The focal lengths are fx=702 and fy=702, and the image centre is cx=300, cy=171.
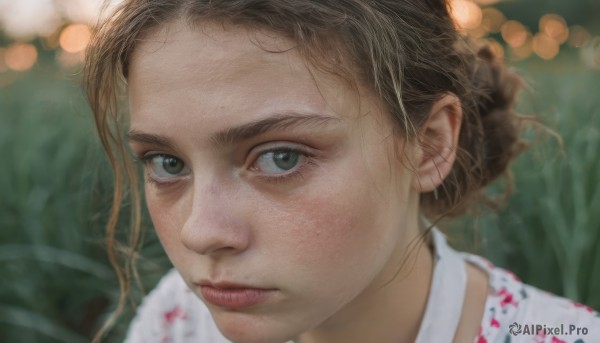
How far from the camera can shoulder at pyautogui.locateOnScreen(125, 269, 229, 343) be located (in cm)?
204

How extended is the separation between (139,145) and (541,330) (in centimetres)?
103

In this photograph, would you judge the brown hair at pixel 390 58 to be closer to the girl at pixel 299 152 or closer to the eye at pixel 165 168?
the girl at pixel 299 152

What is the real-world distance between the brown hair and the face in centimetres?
5

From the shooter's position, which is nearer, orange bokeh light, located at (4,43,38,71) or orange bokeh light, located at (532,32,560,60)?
orange bokeh light, located at (532,32,560,60)

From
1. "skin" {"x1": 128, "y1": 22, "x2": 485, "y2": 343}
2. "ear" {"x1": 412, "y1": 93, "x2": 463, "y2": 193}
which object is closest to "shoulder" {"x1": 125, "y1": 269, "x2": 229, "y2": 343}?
"skin" {"x1": 128, "y1": 22, "x2": 485, "y2": 343}

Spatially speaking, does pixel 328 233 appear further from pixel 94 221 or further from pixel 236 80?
pixel 94 221

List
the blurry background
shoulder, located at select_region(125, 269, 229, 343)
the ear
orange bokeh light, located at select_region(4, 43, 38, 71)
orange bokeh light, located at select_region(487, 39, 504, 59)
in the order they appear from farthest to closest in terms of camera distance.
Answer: orange bokeh light, located at select_region(4, 43, 38, 71) → the blurry background → orange bokeh light, located at select_region(487, 39, 504, 59) → shoulder, located at select_region(125, 269, 229, 343) → the ear

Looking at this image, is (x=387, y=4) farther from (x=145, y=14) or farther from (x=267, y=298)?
(x=267, y=298)

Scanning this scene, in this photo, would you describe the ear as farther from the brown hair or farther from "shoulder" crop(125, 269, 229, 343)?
"shoulder" crop(125, 269, 229, 343)

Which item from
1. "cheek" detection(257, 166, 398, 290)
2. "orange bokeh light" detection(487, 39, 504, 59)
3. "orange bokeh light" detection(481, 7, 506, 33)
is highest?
"orange bokeh light" detection(481, 7, 506, 33)

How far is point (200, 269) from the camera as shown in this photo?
1.43 meters

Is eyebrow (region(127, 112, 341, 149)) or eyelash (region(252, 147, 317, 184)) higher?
eyebrow (region(127, 112, 341, 149))

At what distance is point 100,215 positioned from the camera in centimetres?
256

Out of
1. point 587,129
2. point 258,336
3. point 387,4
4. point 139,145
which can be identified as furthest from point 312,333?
point 587,129
